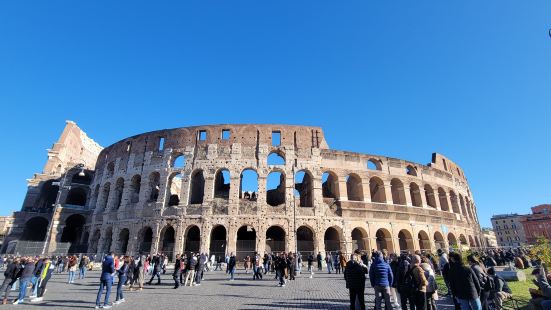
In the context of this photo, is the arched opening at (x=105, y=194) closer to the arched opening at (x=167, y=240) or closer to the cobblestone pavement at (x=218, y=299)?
the arched opening at (x=167, y=240)

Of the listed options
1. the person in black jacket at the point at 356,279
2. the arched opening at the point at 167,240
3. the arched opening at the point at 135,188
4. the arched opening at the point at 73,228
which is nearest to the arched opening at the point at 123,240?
the arched opening at the point at 135,188

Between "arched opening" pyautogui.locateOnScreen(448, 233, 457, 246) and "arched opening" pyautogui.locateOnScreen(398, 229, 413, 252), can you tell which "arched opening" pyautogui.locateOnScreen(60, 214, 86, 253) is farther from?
"arched opening" pyautogui.locateOnScreen(448, 233, 457, 246)

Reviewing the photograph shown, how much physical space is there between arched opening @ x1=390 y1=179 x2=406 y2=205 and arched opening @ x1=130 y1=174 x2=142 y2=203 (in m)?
23.3

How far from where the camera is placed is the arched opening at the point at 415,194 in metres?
26.4

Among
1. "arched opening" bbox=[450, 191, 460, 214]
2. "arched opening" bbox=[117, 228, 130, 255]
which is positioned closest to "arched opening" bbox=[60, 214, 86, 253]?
"arched opening" bbox=[117, 228, 130, 255]

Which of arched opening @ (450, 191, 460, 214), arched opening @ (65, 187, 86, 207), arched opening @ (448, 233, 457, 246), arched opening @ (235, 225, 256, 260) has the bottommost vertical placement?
arched opening @ (235, 225, 256, 260)

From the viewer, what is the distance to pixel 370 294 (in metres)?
9.41

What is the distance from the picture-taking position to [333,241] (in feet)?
75.4

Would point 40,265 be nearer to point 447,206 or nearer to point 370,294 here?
point 370,294

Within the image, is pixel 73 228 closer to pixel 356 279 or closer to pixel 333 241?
pixel 333 241

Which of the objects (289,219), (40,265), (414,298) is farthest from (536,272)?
(289,219)

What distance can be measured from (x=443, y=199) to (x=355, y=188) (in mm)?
11063

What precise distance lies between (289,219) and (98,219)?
1791 cm

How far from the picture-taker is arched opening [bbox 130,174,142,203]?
2567 cm
